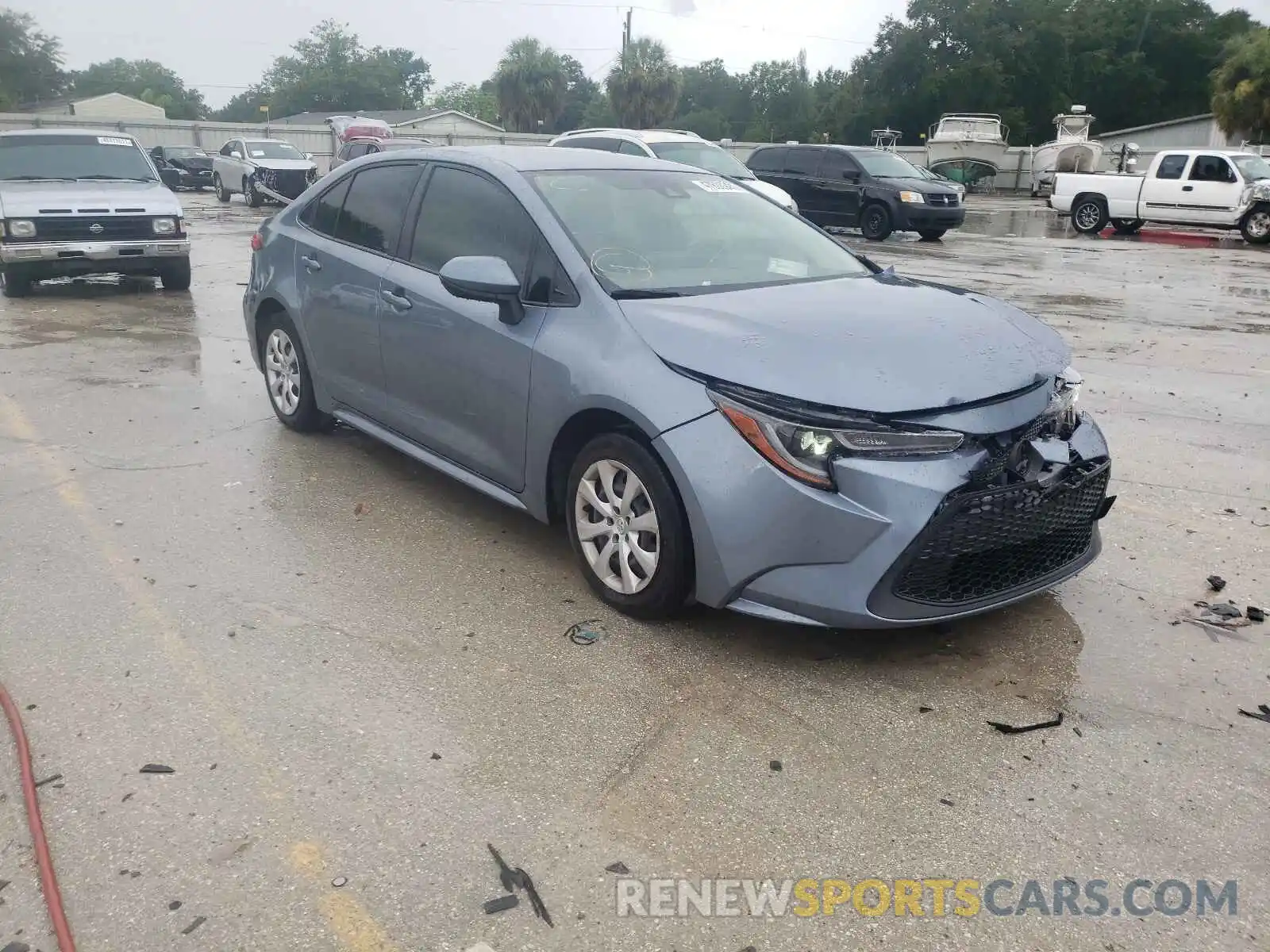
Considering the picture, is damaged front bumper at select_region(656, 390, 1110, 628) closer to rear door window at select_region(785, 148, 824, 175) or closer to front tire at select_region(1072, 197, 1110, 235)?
rear door window at select_region(785, 148, 824, 175)

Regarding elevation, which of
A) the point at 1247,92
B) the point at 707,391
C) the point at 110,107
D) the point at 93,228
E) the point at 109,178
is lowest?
the point at 93,228

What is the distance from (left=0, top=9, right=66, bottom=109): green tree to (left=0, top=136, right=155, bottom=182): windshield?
64.7 m

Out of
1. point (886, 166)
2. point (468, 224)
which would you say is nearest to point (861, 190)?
point (886, 166)

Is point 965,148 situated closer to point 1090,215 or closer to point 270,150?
point 1090,215

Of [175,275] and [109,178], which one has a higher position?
[109,178]

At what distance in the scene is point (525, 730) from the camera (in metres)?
3.25

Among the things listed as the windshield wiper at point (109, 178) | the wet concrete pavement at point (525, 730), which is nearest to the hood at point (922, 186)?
the windshield wiper at point (109, 178)

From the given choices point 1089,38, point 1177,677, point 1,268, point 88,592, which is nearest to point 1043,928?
point 1177,677

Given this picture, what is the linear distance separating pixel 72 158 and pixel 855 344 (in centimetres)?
1129

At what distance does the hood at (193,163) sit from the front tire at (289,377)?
105 feet

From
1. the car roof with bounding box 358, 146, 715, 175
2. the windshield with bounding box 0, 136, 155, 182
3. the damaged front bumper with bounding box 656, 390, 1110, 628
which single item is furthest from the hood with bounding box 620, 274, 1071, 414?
the windshield with bounding box 0, 136, 155, 182

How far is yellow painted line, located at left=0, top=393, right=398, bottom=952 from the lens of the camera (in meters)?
2.44

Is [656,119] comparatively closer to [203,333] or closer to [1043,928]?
[203,333]

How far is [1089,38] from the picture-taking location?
55594mm
